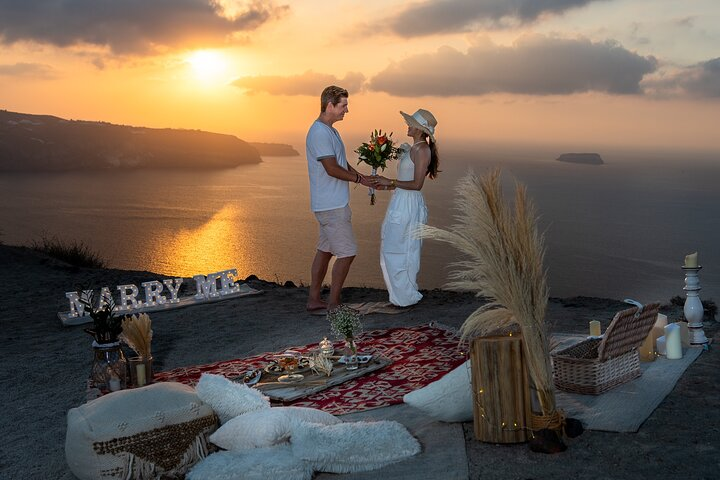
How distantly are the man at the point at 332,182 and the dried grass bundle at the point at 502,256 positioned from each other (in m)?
4.63

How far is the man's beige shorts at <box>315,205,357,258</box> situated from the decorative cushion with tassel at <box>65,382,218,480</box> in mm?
4327

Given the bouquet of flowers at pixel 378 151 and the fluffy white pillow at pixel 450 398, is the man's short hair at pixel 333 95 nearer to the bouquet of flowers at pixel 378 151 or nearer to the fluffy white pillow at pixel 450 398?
the bouquet of flowers at pixel 378 151

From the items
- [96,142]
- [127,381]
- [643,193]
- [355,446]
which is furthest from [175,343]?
[643,193]

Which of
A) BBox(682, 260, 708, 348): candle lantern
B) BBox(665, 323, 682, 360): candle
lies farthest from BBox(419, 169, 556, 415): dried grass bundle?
BBox(682, 260, 708, 348): candle lantern

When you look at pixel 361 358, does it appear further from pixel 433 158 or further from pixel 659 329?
pixel 433 158

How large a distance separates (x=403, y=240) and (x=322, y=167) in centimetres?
129

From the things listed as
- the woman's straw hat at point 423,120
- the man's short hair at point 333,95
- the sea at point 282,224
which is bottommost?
the sea at point 282,224

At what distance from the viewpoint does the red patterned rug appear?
21.5ft

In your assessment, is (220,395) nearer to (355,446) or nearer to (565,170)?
(355,446)

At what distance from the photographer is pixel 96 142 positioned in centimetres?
3459

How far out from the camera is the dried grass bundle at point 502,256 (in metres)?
4.94

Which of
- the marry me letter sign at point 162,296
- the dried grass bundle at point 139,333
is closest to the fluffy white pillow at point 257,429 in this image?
the dried grass bundle at point 139,333

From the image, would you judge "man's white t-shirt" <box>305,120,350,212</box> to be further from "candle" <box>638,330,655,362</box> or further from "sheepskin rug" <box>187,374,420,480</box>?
"sheepskin rug" <box>187,374,420,480</box>

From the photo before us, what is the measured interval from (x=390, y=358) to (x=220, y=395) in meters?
2.28
